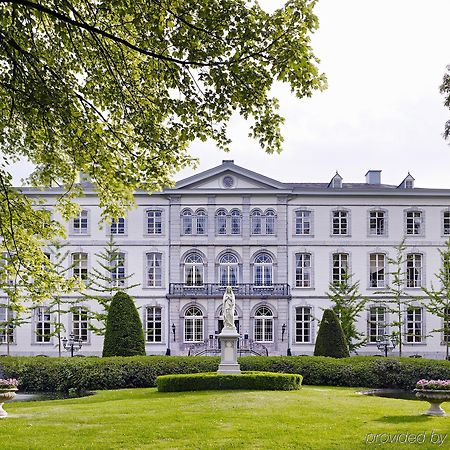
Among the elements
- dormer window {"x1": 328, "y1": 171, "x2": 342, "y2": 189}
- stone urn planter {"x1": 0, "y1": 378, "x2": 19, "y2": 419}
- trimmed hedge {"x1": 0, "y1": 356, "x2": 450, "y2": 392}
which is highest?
dormer window {"x1": 328, "y1": 171, "x2": 342, "y2": 189}

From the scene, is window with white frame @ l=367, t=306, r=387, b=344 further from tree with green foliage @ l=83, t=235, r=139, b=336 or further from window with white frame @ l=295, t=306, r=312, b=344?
tree with green foliage @ l=83, t=235, r=139, b=336

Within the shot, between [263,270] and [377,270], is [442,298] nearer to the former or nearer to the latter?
[377,270]

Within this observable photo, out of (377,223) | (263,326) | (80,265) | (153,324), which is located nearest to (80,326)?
(80,265)

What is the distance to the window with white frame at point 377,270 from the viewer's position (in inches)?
A: 1652

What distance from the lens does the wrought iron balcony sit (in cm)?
4141

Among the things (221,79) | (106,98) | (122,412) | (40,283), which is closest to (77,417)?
(122,412)

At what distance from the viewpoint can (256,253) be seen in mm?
42000

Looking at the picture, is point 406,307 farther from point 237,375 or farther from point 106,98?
point 106,98

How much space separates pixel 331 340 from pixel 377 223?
15.4 m

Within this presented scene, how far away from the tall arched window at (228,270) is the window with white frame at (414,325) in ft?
32.2

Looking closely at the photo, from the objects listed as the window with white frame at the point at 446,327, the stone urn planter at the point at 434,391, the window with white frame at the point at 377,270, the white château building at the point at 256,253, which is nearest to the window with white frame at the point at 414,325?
the white château building at the point at 256,253

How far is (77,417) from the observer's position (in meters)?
15.0

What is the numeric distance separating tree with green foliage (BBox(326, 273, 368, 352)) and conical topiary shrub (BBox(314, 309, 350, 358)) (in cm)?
843

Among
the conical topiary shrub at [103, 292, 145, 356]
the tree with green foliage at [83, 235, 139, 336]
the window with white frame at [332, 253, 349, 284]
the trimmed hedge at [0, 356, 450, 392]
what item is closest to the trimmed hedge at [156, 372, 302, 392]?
the trimmed hedge at [0, 356, 450, 392]
